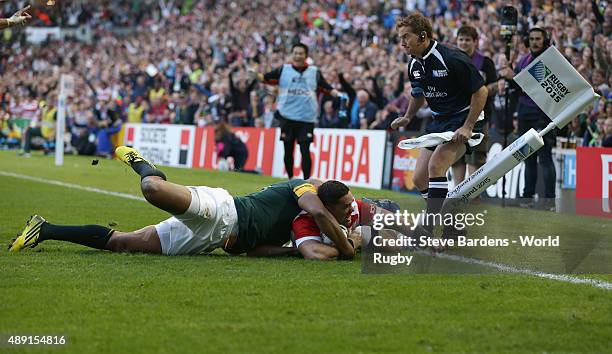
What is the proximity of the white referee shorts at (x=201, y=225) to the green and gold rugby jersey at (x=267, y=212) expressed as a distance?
8 cm

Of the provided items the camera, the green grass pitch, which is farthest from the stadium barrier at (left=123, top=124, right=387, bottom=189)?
the green grass pitch

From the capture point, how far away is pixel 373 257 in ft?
23.5

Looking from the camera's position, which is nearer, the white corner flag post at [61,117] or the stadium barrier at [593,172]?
the stadium barrier at [593,172]

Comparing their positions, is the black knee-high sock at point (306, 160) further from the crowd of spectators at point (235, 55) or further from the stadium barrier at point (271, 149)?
the crowd of spectators at point (235, 55)

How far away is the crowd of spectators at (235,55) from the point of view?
Answer: 1780cm

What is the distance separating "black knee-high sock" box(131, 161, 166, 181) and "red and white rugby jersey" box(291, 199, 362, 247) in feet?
3.70

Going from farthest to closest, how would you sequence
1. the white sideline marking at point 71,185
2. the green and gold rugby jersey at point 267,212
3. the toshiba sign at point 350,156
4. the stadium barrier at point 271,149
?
the stadium barrier at point 271,149
the toshiba sign at point 350,156
the white sideline marking at point 71,185
the green and gold rugby jersey at point 267,212

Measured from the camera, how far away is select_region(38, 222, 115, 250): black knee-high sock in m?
8.27

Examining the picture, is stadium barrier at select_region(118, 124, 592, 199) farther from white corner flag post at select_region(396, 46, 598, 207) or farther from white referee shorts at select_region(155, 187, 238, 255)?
white referee shorts at select_region(155, 187, 238, 255)

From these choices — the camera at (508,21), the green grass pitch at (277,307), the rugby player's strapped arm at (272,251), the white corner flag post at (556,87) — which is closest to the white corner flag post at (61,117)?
the camera at (508,21)

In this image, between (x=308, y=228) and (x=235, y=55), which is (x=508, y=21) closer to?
(x=308, y=228)

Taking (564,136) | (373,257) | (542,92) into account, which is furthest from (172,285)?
(564,136)

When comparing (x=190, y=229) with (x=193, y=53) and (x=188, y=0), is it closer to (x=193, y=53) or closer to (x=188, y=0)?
(x=193, y=53)

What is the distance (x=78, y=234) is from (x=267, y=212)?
1.60 metres
